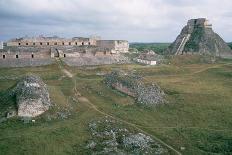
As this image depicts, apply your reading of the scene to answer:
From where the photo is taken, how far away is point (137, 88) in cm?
4644

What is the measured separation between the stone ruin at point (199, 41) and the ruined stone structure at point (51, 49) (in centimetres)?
2003

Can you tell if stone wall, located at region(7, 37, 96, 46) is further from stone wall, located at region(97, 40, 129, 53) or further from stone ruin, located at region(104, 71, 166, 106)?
stone ruin, located at region(104, 71, 166, 106)

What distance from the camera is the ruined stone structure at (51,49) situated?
207ft

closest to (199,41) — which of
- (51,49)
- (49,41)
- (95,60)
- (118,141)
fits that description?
(95,60)

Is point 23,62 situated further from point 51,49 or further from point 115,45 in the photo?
point 115,45

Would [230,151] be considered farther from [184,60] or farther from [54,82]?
[184,60]

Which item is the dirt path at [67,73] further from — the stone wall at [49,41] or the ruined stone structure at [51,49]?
the stone wall at [49,41]

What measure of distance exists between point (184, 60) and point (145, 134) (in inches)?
1656

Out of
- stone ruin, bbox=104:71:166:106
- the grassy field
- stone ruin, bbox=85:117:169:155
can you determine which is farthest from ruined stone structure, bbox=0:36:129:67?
stone ruin, bbox=85:117:169:155

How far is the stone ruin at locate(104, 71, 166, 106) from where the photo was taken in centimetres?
4369

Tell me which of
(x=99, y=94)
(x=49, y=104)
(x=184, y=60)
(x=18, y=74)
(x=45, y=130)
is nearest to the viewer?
(x=45, y=130)

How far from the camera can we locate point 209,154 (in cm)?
3122

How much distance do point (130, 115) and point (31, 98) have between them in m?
9.98

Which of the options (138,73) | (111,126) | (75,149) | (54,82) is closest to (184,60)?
(138,73)
